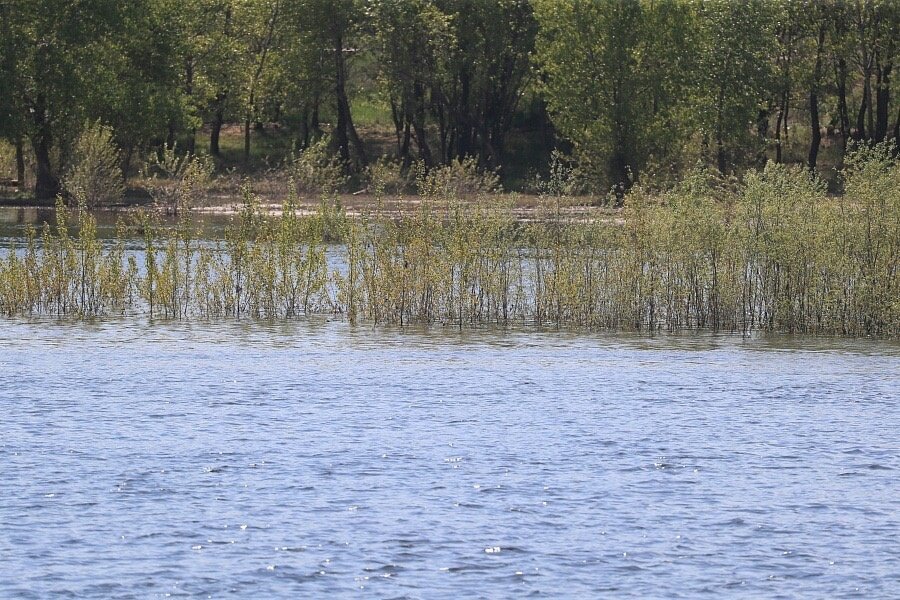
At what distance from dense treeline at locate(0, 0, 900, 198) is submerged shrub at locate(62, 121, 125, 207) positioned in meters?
2.10

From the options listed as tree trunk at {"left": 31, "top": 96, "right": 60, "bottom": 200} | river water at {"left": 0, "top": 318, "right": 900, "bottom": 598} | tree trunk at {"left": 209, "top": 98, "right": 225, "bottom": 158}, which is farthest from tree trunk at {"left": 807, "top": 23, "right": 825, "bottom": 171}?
river water at {"left": 0, "top": 318, "right": 900, "bottom": 598}

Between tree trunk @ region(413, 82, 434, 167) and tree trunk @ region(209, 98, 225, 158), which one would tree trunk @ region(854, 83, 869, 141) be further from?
tree trunk @ region(209, 98, 225, 158)

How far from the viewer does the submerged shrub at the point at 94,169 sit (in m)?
62.2

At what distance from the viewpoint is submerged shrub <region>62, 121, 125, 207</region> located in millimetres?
62156

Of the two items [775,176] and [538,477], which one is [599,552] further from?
[775,176]

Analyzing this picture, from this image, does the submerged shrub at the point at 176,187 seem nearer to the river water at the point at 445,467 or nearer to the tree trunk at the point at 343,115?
the tree trunk at the point at 343,115

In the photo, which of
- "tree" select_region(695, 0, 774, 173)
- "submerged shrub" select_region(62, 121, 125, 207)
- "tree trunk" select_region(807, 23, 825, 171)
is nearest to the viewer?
"submerged shrub" select_region(62, 121, 125, 207)

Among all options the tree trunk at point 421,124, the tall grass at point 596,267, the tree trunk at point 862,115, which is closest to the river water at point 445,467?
the tall grass at point 596,267

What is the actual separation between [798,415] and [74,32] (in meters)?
52.7

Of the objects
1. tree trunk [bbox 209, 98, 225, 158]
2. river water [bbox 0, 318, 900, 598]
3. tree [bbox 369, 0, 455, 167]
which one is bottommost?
river water [bbox 0, 318, 900, 598]

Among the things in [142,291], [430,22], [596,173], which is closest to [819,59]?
Result: [596,173]

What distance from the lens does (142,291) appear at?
95.1ft

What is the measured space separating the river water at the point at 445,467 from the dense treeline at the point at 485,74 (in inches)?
1547

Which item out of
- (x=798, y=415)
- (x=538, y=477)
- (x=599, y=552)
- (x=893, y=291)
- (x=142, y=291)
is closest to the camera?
(x=599, y=552)
